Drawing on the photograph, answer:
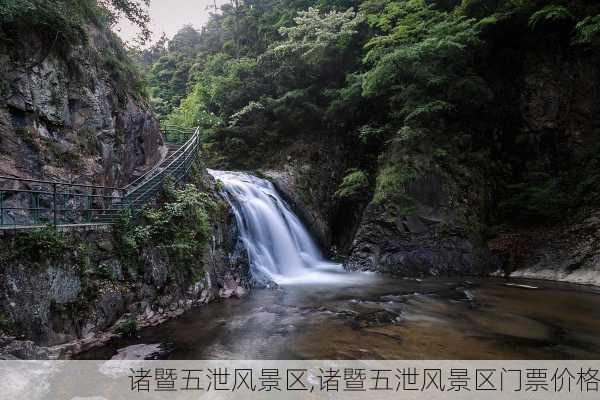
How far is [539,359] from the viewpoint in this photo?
5.30 metres

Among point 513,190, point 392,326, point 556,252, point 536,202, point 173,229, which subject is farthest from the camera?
point 513,190

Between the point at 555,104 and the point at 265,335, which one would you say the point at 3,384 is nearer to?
the point at 265,335

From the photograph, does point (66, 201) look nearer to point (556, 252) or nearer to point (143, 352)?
point (143, 352)

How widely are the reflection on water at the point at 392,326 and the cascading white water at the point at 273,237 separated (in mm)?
2088

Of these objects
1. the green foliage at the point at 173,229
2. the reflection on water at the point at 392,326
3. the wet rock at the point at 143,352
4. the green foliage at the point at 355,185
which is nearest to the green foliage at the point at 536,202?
the reflection on water at the point at 392,326

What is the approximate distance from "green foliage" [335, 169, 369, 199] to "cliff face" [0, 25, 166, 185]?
7.75 metres

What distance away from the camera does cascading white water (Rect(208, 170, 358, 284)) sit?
1198 centimetres

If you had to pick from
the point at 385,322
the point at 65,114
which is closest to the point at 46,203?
the point at 65,114

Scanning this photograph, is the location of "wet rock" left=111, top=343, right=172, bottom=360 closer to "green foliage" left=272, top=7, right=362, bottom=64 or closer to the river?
the river

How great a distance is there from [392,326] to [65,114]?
799 cm

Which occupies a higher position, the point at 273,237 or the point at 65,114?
the point at 65,114

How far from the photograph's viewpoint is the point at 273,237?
12945mm

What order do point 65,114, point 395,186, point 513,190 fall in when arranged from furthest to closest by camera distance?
1. point 513,190
2. point 395,186
3. point 65,114

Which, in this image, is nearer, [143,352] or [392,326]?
[143,352]
